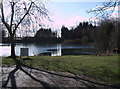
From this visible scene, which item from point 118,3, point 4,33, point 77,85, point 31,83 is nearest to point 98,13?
point 118,3

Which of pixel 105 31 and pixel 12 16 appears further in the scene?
pixel 105 31

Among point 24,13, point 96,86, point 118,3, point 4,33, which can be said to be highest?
point 24,13

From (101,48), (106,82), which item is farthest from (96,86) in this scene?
(101,48)

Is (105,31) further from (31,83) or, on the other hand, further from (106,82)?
(31,83)

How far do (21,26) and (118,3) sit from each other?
934 cm

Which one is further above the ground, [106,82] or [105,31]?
[105,31]

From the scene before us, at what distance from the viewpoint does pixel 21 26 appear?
12.0m

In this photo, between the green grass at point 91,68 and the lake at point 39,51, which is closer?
the green grass at point 91,68

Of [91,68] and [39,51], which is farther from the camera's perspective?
[39,51]

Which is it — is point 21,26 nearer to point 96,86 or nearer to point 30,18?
point 30,18

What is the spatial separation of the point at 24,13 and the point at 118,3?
8.66 meters

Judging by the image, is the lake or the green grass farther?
the lake

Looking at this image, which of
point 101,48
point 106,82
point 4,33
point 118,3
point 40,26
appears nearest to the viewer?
point 106,82

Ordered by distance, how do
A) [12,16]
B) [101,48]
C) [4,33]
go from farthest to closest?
[101,48] < [4,33] < [12,16]
